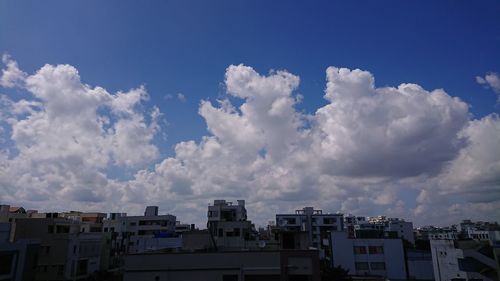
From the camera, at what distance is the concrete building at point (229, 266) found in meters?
39.6

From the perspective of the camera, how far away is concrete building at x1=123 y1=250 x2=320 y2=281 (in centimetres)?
3962

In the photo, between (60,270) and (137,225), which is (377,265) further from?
(137,225)

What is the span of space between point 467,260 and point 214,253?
3487 centimetres

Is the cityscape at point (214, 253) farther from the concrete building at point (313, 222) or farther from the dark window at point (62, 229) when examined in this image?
the concrete building at point (313, 222)

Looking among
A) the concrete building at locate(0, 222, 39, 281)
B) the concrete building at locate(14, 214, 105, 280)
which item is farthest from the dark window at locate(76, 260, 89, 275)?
the concrete building at locate(0, 222, 39, 281)

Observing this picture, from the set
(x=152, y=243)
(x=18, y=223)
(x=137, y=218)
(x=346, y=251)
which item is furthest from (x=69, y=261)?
(x=346, y=251)

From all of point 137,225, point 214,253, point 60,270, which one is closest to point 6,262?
point 60,270

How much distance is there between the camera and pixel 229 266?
39.9 m

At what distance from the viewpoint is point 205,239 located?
50.4m

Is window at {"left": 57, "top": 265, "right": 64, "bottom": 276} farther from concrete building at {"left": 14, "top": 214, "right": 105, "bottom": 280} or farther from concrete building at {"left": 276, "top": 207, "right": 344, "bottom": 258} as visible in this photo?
concrete building at {"left": 276, "top": 207, "right": 344, "bottom": 258}

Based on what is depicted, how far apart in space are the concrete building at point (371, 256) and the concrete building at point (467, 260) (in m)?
18.1

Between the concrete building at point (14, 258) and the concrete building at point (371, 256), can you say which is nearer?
the concrete building at point (14, 258)

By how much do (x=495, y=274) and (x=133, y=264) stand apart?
44.4 meters

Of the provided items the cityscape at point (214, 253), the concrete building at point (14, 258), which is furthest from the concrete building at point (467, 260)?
the concrete building at point (14, 258)
